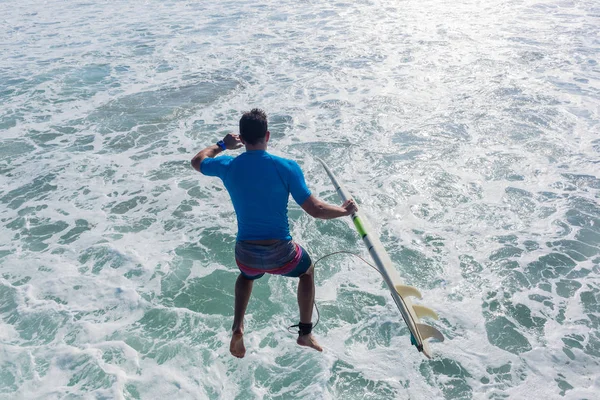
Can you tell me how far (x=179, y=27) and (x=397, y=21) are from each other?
7524 millimetres

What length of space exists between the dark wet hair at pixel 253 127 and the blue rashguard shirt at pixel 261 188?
3.9 inches

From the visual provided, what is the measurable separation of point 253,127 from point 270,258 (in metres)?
1.02

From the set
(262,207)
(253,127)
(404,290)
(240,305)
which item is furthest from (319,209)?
(404,290)

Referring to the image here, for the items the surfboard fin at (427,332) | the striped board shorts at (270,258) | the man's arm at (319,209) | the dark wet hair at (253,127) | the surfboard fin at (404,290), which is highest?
the dark wet hair at (253,127)

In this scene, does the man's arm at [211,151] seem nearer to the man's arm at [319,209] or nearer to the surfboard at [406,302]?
the man's arm at [319,209]

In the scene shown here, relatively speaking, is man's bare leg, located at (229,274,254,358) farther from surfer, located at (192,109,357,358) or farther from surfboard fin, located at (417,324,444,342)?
surfboard fin, located at (417,324,444,342)

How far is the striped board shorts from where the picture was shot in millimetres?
3873

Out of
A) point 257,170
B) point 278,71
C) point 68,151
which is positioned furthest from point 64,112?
point 257,170

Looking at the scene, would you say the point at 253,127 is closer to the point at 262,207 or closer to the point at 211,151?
the point at 262,207

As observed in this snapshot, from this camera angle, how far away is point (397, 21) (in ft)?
54.6

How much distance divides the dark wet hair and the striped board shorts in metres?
0.83

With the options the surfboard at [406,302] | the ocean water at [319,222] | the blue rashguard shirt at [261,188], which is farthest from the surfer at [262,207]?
the ocean water at [319,222]

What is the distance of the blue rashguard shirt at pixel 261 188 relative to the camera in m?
3.68

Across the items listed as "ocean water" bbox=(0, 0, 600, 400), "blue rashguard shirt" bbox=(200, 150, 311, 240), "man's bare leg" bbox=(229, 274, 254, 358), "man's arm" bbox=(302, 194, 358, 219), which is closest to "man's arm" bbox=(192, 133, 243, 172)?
"blue rashguard shirt" bbox=(200, 150, 311, 240)
